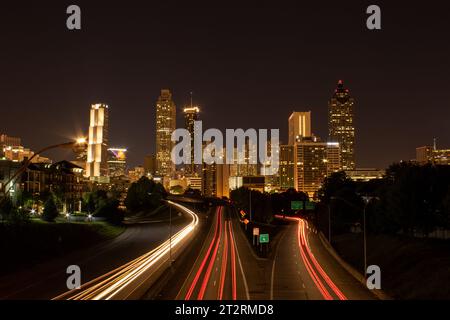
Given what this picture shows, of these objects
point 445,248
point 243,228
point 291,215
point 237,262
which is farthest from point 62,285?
point 291,215

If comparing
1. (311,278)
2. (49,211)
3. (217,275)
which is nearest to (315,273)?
(311,278)

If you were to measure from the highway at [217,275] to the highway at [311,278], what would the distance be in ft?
10.9

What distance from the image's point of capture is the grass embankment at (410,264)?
124ft

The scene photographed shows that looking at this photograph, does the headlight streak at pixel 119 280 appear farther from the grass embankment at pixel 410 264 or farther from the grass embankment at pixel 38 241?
the grass embankment at pixel 410 264

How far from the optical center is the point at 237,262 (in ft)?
200

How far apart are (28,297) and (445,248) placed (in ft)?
135

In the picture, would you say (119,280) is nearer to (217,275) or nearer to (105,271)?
(105,271)

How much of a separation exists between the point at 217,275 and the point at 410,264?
65.9ft

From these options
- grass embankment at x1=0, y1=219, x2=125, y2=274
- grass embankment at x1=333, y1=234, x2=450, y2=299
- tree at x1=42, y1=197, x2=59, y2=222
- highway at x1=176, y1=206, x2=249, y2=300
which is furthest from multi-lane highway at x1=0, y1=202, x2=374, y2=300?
tree at x1=42, y1=197, x2=59, y2=222

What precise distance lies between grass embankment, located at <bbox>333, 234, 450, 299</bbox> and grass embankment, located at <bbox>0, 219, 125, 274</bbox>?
38.5 metres

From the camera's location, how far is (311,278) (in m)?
48.2

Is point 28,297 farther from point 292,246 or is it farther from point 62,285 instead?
point 292,246

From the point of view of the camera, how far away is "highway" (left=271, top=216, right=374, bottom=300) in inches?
1524

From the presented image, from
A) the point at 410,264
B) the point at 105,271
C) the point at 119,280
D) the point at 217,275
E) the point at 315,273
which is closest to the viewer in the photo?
the point at 119,280
